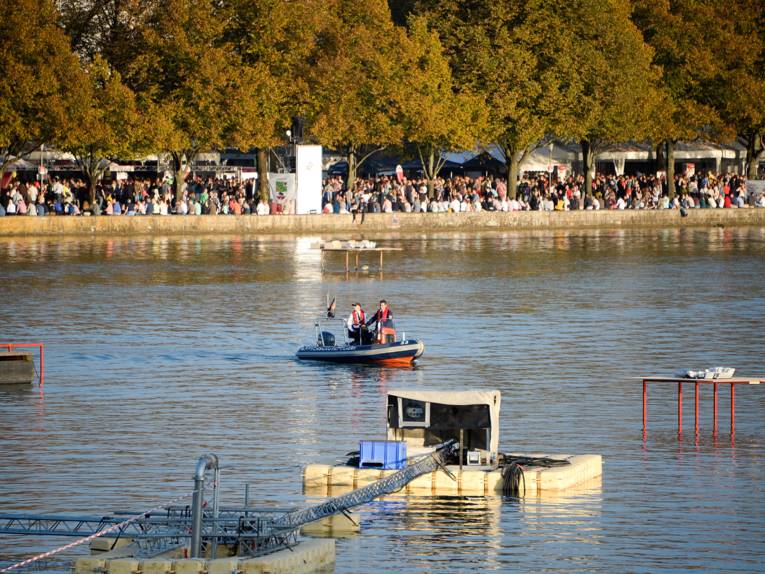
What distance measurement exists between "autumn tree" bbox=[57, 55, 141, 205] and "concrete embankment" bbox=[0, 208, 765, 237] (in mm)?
2887

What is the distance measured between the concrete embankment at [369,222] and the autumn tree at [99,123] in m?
2.89

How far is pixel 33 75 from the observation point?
87312 millimetres

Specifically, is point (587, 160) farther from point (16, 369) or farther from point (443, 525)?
point (443, 525)

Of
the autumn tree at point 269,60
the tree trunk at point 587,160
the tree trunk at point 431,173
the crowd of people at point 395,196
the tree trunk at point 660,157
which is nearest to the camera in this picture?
the crowd of people at point 395,196

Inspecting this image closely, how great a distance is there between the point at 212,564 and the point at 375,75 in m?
79.8

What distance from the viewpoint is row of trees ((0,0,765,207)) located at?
89.3 meters

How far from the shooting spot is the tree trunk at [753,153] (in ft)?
384

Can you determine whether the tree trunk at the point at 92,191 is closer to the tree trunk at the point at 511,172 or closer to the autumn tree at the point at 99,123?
the autumn tree at the point at 99,123

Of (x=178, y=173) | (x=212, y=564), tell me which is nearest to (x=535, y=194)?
(x=178, y=173)

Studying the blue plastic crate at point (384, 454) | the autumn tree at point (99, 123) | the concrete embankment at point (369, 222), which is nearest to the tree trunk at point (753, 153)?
the concrete embankment at point (369, 222)

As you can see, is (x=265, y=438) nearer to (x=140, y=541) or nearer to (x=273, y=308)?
(x=140, y=541)

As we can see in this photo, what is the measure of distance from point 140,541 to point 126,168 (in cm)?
8034

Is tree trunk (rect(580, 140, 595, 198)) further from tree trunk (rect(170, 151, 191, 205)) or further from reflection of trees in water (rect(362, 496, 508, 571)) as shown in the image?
reflection of trees in water (rect(362, 496, 508, 571))

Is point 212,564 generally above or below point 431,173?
below
